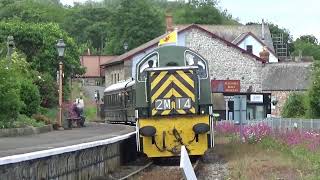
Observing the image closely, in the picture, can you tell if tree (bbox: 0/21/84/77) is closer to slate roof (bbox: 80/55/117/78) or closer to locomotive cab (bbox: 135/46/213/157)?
locomotive cab (bbox: 135/46/213/157)

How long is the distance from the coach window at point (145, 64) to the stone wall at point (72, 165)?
2.06 m

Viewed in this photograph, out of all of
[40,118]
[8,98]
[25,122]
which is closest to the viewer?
[8,98]

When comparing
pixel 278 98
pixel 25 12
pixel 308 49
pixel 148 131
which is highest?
pixel 25 12

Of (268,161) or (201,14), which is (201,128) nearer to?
(268,161)

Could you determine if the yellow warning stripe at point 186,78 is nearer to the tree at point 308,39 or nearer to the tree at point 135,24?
the tree at point 135,24

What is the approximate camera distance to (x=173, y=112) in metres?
19.2

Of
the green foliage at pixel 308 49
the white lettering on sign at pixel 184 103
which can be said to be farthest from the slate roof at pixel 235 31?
the white lettering on sign at pixel 184 103

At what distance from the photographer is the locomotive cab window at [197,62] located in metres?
20.3

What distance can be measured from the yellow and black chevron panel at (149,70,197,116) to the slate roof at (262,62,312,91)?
4932cm

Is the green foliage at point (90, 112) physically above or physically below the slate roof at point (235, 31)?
below

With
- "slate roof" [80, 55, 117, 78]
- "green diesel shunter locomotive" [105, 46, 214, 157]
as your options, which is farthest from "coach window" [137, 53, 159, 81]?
"slate roof" [80, 55, 117, 78]

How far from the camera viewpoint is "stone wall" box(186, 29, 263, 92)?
6912 cm

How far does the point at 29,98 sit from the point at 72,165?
17.5 metres

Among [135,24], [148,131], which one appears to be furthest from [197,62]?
[135,24]
